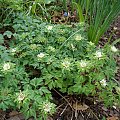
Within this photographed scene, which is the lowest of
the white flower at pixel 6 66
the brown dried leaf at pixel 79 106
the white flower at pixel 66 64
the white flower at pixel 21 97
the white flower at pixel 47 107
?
the brown dried leaf at pixel 79 106

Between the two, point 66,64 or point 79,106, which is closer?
point 66,64

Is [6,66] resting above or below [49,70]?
above

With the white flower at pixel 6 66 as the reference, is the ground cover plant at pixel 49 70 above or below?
below

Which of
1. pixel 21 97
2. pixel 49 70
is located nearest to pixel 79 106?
pixel 49 70

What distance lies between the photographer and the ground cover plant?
1.52 meters

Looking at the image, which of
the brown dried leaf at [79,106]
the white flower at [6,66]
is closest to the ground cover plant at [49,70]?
the white flower at [6,66]

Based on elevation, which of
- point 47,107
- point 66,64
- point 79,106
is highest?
point 66,64

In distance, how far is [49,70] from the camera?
165cm

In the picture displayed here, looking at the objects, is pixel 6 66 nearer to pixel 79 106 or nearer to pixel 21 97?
pixel 21 97

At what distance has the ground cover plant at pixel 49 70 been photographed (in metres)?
1.52

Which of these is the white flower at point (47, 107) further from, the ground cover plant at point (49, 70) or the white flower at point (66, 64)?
the white flower at point (66, 64)

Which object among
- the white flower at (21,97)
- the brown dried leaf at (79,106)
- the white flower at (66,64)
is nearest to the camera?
the white flower at (21,97)

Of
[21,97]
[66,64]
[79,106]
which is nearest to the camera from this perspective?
[21,97]

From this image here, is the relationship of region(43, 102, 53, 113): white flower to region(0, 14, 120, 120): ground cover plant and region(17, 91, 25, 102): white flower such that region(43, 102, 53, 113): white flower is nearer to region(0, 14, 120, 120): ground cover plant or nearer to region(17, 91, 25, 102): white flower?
region(0, 14, 120, 120): ground cover plant
